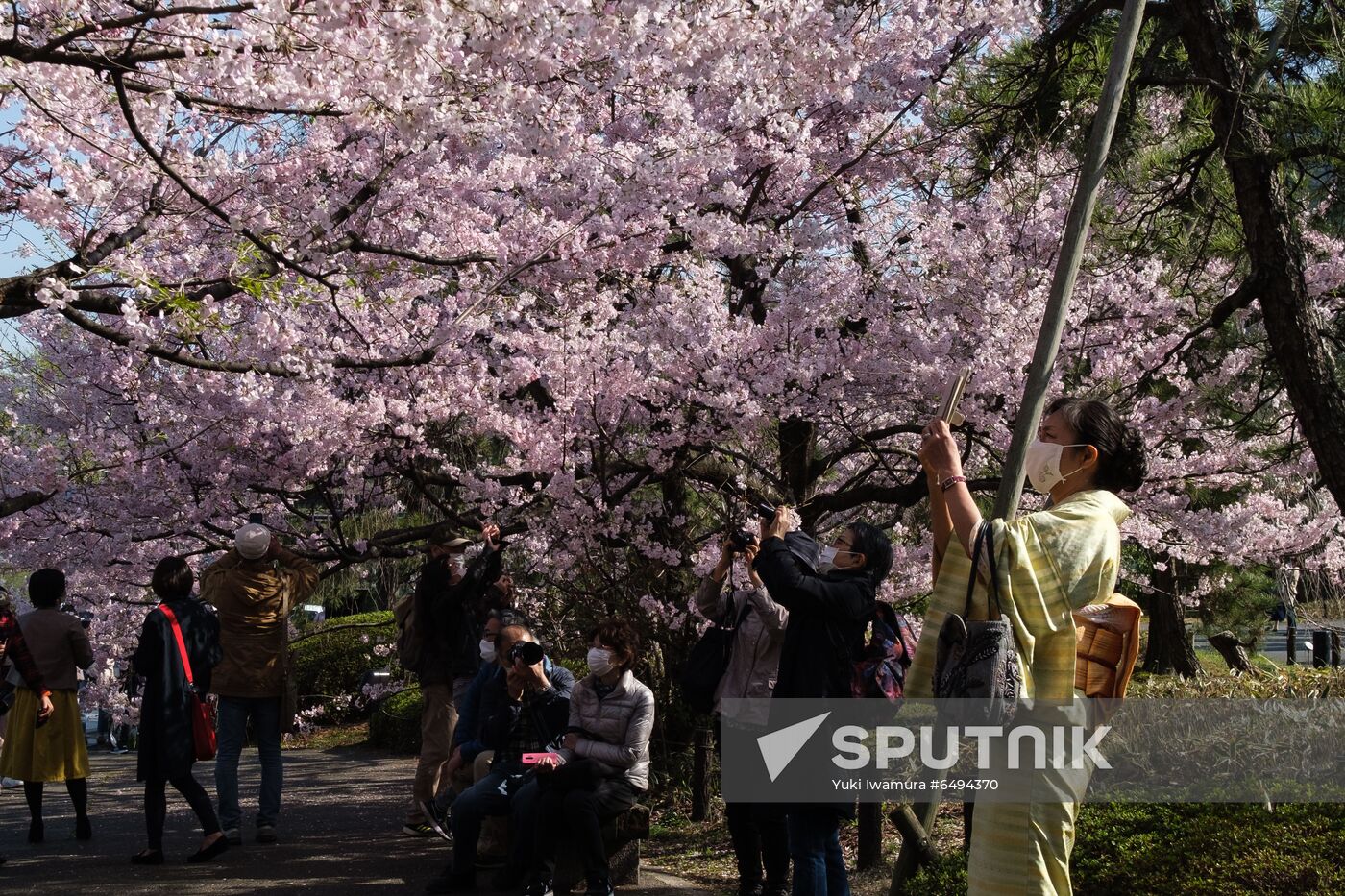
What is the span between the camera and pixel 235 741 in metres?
7.20

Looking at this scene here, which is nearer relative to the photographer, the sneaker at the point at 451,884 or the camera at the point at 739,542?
the camera at the point at 739,542

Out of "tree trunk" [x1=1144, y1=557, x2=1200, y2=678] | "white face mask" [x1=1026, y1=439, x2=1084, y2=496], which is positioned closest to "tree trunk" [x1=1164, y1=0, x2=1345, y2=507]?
"white face mask" [x1=1026, y1=439, x2=1084, y2=496]

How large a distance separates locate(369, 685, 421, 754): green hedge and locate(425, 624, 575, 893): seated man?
26.1 feet

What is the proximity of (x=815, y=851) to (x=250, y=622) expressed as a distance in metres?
3.87

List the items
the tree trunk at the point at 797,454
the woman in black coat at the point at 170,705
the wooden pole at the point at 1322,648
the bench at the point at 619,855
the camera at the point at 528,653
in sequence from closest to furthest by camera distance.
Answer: the bench at the point at 619,855, the camera at the point at 528,653, the woman in black coat at the point at 170,705, the tree trunk at the point at 797,454, the wooden pole at the point at 1322,648

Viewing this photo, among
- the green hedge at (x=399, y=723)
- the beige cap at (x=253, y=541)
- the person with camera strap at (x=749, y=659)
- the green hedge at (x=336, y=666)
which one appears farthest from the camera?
the green hedge at (x=336, y=666)

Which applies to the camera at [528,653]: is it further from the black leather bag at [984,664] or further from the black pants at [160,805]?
the black leather bag at [984,664]

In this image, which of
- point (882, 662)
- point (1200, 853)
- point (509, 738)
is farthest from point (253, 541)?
point (1200, 853)

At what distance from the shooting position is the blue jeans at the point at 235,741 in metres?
7.16

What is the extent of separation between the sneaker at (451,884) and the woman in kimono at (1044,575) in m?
3.49

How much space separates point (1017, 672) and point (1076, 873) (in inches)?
101

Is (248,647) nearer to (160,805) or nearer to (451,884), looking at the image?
(160,805)

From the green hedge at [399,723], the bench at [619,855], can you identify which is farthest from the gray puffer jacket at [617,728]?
the green hedge at [399,723]

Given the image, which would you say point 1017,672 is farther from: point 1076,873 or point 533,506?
point 533,506
